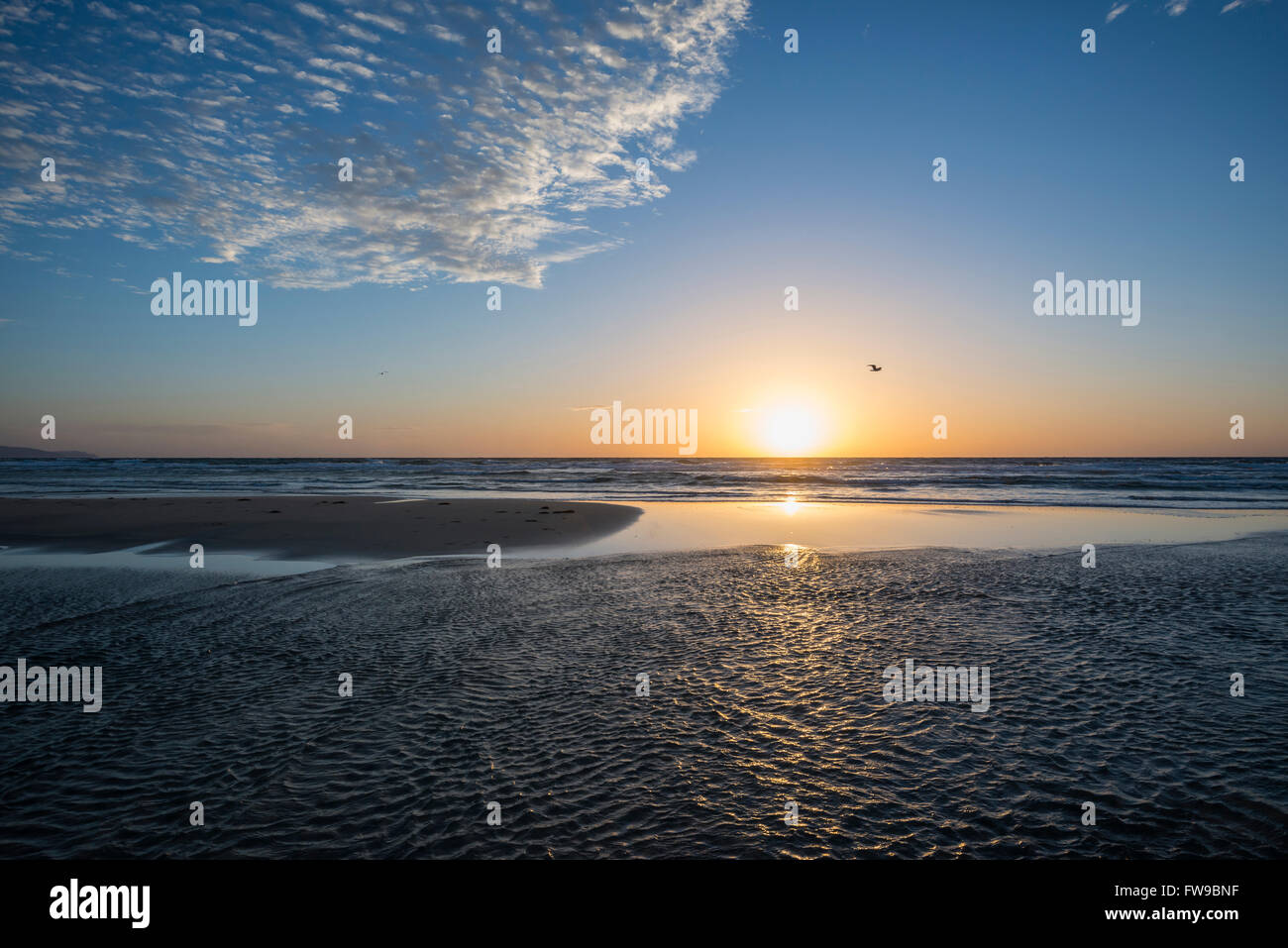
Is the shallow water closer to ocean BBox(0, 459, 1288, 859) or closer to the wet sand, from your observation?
ocean BBox(0, 459, 1288, 859)

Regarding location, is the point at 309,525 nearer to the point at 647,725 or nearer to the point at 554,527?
the point at 554,527

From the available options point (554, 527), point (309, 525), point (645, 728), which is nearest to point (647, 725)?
point (645, 728)

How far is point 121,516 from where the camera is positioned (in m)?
28.5

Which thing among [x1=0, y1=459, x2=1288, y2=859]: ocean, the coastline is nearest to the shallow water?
[x1=0, y1=459, x2=1288, y2=859]: ocean

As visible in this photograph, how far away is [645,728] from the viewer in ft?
22.7

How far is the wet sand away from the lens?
20406 millimetres

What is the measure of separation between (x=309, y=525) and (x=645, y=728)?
23290 mm

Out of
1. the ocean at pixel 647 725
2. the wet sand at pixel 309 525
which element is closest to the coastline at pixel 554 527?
the wet sand at pixel 309 525

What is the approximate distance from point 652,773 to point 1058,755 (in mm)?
4088

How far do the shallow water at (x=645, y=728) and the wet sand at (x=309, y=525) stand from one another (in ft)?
24.5

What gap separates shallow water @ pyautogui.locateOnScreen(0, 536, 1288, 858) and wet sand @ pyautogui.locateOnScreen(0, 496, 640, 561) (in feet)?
24.5

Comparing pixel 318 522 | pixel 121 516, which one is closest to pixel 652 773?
pixel 318 522

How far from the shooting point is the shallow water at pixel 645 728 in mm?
5020
